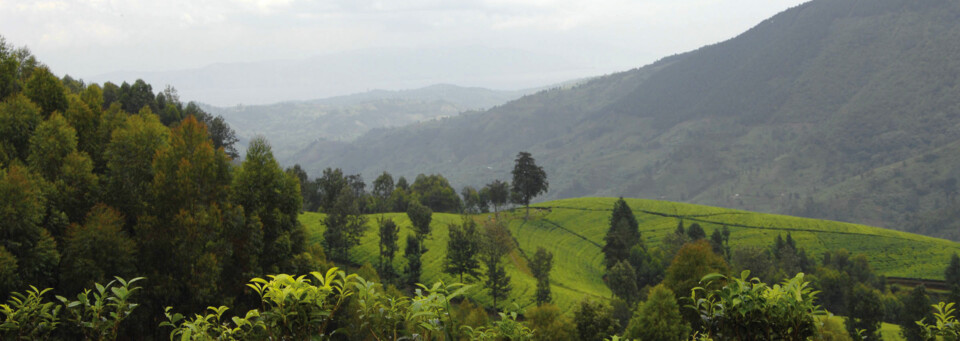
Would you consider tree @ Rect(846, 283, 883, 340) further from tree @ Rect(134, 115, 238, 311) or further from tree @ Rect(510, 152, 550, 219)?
tree @ Rect(134, 115, 238, 311)

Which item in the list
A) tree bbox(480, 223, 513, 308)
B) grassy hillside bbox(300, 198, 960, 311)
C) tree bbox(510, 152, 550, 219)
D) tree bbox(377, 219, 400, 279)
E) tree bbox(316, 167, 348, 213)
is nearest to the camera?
tree bbox(480, 223, 513, 308)

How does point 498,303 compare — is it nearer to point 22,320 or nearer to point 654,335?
point 654,335

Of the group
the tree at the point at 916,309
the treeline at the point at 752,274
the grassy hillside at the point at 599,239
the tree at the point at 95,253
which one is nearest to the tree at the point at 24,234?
the tree at the point at 95,253

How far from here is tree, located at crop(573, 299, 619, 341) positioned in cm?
3038

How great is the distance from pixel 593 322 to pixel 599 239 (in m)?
48.0

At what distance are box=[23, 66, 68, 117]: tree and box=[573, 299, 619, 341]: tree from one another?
115 ft

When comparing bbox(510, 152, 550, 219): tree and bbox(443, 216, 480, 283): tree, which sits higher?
bbox(510, 152, 550, 219): tree

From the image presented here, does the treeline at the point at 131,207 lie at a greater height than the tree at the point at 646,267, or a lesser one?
greater

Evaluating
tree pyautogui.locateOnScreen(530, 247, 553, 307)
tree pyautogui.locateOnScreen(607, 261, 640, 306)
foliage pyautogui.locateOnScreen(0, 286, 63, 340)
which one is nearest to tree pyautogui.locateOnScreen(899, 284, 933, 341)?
tree pyautogui.locateOnScreen(607, 261, 640, 306)

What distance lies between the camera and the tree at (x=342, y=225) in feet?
153

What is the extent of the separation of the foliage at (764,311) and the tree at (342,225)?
4523 cm

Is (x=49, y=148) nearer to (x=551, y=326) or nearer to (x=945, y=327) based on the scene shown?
(x=551, y=326)

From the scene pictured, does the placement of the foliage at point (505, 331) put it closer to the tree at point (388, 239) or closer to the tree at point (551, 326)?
the tree at point (551, 326)

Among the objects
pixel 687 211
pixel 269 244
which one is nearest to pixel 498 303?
pixel 269 244
